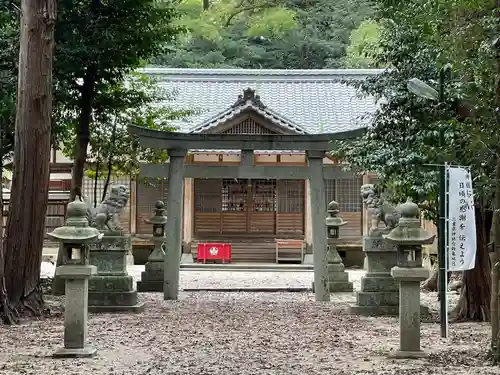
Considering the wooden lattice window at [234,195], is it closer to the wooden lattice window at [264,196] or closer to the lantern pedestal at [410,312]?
the wooden lattice window at [264,196]

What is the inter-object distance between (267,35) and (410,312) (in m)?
26.3

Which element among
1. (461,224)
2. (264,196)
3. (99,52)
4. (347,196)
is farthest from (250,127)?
(461,224)

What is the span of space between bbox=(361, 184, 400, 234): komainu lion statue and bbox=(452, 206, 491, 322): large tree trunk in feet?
4.36

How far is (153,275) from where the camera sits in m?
15.3

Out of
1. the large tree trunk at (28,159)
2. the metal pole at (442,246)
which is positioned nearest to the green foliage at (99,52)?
the large tree trunk at (28,159)

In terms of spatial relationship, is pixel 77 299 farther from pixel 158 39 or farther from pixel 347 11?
pixel 347 11

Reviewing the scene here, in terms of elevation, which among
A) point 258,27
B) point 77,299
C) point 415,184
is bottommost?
point 77,299

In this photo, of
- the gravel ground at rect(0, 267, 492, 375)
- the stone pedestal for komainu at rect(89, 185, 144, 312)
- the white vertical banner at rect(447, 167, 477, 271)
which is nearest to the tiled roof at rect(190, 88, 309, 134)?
the gravel ground at rect(0, 267, 492, 375)

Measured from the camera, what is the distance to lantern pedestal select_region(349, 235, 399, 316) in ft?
37.4

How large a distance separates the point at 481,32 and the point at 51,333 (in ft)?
19.6

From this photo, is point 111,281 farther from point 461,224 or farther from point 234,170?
point 461,224

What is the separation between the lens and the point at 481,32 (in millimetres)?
8328

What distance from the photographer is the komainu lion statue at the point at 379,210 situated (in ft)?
37.7

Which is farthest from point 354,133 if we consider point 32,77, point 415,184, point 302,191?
point 302,191
